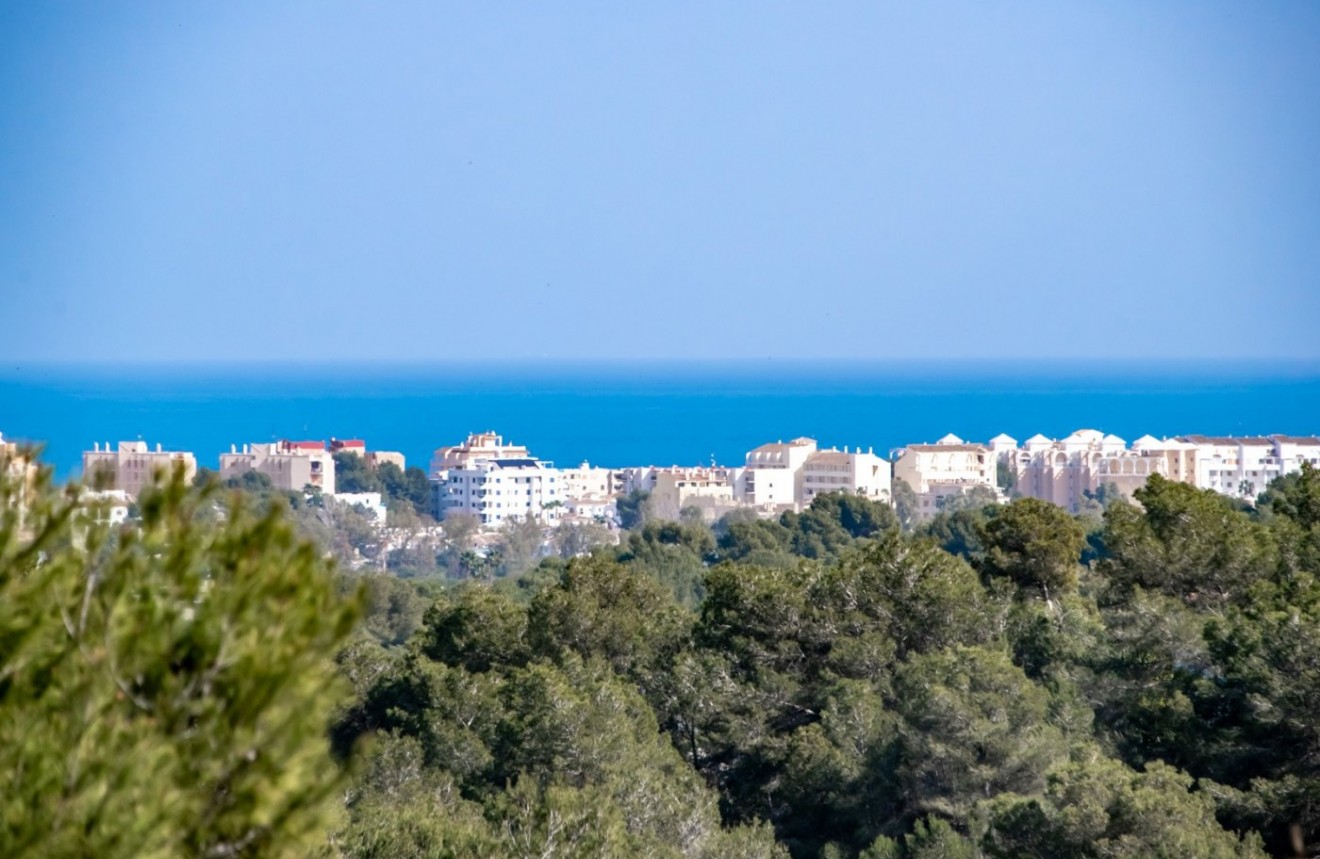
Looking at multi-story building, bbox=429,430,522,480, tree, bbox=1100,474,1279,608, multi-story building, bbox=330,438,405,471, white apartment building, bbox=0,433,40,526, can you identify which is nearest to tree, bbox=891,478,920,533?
multi-story building, bbox=429,430,522,480

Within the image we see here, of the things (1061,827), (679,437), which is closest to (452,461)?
(679,437)

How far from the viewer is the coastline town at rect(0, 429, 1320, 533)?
72875 mm

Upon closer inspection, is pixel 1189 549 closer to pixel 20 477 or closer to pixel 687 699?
pixel 687 699

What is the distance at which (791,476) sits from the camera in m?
77.3

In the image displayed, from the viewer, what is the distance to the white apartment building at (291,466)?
7588 centimetres

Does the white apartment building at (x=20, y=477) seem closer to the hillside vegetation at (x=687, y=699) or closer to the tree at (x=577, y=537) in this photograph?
the hillside vegetation at (x=687, y=699)

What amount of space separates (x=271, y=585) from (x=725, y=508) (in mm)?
69959

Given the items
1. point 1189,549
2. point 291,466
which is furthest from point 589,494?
point 1189,549

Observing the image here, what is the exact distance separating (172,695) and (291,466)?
2932 inches

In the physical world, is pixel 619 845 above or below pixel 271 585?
below

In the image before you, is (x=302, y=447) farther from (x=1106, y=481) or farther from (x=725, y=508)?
(x=1106, y=481)

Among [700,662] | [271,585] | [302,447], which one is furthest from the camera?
[302,447]

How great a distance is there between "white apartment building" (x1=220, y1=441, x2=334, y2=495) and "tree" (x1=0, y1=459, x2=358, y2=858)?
71.1 m

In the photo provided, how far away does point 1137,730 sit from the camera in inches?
483
